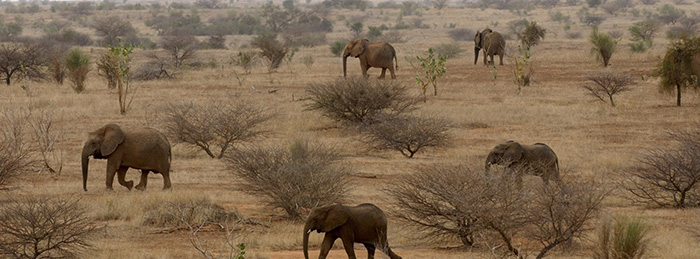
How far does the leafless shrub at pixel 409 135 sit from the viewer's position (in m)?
19.4

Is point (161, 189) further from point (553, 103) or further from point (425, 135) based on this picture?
point (553, 103)

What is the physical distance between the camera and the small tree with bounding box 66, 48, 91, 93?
29952 millimetres

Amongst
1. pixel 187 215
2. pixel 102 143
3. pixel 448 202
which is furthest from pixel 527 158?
pixel 102 143

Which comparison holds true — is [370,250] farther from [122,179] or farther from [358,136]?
[358,136]

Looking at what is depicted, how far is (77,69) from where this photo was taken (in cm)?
3036

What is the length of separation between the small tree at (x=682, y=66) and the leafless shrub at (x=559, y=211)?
1549 centimetres

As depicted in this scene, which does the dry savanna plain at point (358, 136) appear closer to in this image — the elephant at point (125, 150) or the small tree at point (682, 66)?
the elephant at point (125, 150)

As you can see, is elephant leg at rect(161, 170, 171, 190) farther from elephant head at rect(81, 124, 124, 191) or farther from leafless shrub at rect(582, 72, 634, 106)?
leafless shrub at rect(582, 72, 634, 106)

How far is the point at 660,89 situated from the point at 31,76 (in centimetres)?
2006

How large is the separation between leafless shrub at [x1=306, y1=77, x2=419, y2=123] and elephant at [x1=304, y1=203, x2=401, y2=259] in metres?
12.3

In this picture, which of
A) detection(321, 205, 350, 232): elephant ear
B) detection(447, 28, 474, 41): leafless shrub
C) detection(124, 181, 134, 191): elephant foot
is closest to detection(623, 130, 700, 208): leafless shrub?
detection(321, 205, 350, 232): elephant ear

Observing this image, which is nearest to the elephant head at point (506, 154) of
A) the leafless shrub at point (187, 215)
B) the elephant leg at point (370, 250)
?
the leafless shrub at point (187, 215)

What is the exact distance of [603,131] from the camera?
21.6 meters

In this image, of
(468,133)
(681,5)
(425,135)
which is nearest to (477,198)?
(425,135)
